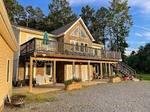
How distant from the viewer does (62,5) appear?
5772 cm

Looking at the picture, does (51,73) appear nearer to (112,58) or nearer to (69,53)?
(69,53)

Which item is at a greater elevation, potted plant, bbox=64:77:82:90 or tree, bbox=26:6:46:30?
tree, bbox=26:6:46:30

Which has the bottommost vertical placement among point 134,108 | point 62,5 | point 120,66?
point 134,108

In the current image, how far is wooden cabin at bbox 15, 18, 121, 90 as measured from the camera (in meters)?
18.3

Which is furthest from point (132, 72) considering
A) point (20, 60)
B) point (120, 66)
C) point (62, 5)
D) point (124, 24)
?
point (62, 5)

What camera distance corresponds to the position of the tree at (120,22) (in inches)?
2063

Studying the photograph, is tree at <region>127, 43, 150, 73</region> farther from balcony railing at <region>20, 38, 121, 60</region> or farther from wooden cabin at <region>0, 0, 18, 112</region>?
wooden cabin at <region>0, 0, 18, 112</region>

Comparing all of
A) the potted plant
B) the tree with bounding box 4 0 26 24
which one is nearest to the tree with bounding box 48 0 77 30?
the tree with bounding box 4 0 26 24

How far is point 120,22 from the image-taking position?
52.3 m

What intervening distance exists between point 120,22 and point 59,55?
117 ft

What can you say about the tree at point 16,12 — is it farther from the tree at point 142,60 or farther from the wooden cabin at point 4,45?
the wooden cabin at point 4,45

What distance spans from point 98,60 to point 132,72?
8.50 metres

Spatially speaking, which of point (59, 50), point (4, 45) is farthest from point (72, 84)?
point (4, 45)

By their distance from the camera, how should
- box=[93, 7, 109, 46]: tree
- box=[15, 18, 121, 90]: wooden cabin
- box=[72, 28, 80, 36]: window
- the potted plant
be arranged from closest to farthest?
1. the potted plant
2. box=[15, 18, 121, 90]: wooden cabin
3. box=[72, 28, 80, 36]: window
4. box=[93, 7, 109, 46]: tree
